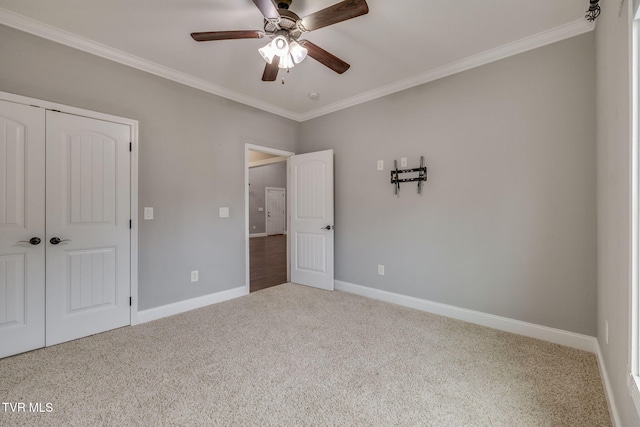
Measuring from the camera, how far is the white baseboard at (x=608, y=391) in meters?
1.45

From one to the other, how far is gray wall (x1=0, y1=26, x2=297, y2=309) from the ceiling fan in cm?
128

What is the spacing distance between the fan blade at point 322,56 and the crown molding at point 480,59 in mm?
1196

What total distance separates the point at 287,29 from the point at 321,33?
526mm

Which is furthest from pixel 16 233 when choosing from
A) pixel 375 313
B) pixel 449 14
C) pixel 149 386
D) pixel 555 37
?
pixel 555 37

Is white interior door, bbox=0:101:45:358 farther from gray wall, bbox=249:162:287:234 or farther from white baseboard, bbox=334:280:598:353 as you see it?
gray wall, bbox=249:162:287:234

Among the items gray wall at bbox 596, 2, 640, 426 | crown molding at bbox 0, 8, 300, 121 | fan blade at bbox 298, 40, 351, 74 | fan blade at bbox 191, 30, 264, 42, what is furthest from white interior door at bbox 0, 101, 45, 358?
gray wall at bbox 596, 2, 640, 426

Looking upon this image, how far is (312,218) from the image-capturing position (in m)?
4.11

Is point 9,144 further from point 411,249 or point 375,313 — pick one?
point 411,249

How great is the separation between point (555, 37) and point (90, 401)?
433 centimetres

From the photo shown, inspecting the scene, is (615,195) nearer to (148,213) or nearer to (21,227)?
(148,213)

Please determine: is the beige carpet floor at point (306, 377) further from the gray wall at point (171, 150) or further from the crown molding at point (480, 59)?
the crown molding at point (480, 59)

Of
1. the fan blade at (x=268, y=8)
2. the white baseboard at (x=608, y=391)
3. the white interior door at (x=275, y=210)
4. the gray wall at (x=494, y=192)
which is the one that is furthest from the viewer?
the white interior door at (x=275, y=210)

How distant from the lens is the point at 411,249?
326 cm

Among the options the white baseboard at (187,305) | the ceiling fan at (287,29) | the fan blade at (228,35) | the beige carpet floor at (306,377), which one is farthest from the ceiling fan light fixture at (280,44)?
the white baseboard at (187,305)
